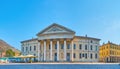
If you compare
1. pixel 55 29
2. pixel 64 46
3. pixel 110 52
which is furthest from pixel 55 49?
pixel 110 52

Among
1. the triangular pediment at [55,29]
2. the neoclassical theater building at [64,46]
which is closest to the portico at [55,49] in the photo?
the neoclassical theater building at [64,46]

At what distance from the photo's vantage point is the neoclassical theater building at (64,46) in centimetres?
6900

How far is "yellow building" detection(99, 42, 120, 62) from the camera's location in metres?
101

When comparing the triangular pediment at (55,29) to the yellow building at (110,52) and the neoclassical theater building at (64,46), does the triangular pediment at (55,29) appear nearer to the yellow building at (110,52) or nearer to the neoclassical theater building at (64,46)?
the neoclassical theater building at (64,46)

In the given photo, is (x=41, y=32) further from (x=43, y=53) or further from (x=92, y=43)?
(x=92, y=43)

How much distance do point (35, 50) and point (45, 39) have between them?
914 centimetres

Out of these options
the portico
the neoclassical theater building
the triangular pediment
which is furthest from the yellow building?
the triangular pediment

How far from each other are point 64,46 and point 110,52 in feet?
125

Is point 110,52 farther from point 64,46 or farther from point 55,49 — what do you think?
point 64,46

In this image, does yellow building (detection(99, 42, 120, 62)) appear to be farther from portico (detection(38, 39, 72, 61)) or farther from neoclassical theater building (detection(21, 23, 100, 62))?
portico (detection(38, 39, 72, 61))

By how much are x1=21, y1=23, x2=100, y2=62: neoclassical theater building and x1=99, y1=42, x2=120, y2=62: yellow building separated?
2595cm

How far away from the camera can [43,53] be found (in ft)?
240

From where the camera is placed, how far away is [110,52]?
332 ft

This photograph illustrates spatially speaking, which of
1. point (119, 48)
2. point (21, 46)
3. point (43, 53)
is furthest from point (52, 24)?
point (119, 48)
